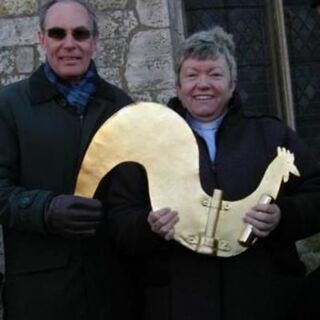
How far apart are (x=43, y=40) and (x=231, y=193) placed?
0.71m

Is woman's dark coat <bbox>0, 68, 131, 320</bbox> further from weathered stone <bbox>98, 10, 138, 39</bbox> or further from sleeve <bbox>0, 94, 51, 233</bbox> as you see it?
weathered stone <bbox>98, 10, 138, 39</bbox>

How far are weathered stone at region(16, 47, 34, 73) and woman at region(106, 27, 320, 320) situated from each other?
2.46 metres

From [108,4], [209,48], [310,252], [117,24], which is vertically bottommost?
[310,252]

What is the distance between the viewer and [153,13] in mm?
4492

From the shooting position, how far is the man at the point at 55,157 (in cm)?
219

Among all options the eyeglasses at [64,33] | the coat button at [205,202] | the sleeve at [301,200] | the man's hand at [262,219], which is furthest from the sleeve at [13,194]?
the sleeve at [301,200]

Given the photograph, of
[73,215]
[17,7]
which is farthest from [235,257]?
[17,7]

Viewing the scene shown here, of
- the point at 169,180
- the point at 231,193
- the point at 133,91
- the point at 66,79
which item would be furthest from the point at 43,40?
the point at 133,91

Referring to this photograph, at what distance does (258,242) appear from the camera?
84.5 inches

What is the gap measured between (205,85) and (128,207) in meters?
0.40

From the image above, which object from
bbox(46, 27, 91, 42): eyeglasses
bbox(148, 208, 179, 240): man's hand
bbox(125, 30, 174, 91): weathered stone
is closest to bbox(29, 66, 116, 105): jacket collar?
bbox(46, 27, 91, 42): eyeglasses

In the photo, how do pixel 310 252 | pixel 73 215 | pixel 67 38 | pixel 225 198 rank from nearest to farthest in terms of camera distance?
pixel 73 215, pixel 225 198, pixel 67 38, pixel 310 252

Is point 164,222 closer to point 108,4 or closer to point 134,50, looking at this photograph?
point 134,50

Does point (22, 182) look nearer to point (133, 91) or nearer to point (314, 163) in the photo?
point (314, 163)
